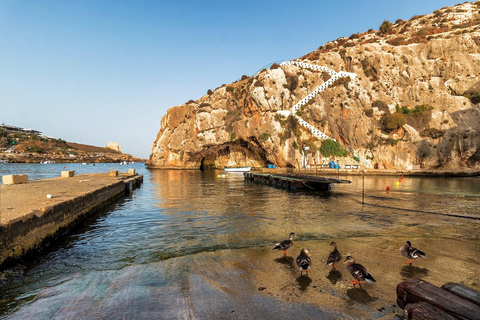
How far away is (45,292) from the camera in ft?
22.0

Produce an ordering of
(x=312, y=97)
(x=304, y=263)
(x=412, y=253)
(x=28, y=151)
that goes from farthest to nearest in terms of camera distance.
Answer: (x=28, y=151)
(x=312, y=97)
(x=412, y=253)
(x=304, y=263)

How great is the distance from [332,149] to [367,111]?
13798 mm

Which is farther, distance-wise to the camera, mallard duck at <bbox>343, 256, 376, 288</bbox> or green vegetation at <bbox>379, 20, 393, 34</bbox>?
green vegetation at <bbox>379, 20, 393, 34</bbox>

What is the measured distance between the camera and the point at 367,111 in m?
66.8

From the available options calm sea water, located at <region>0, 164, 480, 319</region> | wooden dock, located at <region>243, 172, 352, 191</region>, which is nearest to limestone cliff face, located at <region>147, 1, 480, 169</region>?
wooden dock, located at <region>243, 172, 352, 191</region>

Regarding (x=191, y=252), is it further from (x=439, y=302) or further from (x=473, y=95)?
(x=473, y=95)

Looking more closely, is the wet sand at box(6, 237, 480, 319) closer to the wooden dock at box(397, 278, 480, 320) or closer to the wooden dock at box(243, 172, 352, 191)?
the wooden dock at box(397, 278, 480, 320)

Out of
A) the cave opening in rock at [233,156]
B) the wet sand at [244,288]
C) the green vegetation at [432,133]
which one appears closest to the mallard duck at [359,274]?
the wet sand at [244,288]

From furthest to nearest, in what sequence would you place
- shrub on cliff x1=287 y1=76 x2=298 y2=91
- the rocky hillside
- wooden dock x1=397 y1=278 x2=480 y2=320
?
the rocky hillside < shrub on cliff x1=287 y1=76 x2=298 y2=91 < wooden dock x1=397 y1=278 x2=480 y2=320

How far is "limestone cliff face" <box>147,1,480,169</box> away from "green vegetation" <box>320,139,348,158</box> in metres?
1.41

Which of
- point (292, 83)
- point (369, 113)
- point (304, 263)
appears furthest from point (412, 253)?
point (292, 83)

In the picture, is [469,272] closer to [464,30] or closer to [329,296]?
[329,296]

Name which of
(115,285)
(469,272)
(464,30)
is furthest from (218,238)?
(464,30)

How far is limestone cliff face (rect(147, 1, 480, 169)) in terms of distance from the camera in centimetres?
6119
